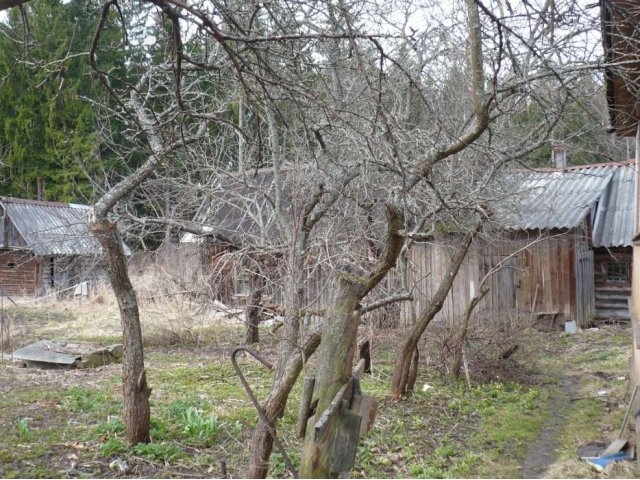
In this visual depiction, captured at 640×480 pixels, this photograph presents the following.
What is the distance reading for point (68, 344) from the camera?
11.1 metres

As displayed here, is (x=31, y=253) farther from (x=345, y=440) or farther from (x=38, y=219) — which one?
(x=345, y=440)

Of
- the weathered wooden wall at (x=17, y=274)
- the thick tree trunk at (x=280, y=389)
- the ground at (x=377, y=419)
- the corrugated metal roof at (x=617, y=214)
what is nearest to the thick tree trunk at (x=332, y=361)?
the thick tree trunk at (x=280, y=389)

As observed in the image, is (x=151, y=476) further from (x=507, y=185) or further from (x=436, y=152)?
(x=507, y=185)

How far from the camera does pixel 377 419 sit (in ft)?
23.8

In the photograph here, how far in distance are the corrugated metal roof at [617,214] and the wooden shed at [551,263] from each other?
0.09 feet

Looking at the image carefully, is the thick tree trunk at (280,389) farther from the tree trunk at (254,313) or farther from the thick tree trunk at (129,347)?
the tree trunk at (254,313)

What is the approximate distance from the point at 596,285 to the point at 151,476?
48.4ft

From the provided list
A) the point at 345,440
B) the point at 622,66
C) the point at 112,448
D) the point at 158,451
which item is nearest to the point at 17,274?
the point at 112,448

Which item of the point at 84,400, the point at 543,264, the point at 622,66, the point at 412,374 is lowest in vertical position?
the point at 84,400

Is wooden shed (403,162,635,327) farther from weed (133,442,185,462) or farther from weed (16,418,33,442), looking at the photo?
weed (16,418,33,442)

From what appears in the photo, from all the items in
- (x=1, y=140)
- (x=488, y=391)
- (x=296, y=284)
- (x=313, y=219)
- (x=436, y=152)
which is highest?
(x=1, y=140)

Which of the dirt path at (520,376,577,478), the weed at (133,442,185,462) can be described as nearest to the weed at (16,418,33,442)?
the weed at (133,442,185,462)

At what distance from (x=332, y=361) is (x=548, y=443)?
4.49m

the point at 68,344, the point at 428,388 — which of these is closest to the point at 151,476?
the point at 428,388
